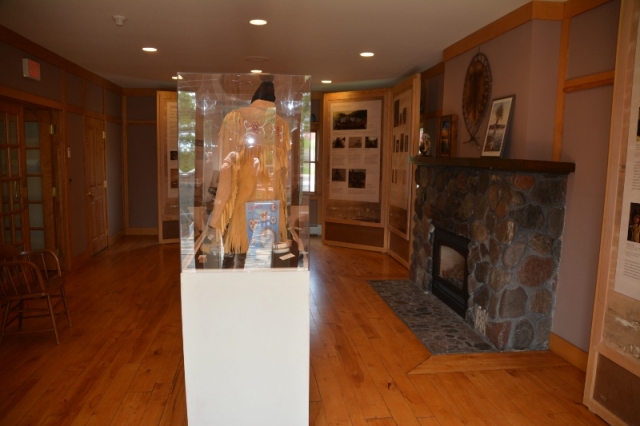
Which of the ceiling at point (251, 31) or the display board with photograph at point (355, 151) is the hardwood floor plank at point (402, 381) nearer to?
the ceiling at point (251, 31)

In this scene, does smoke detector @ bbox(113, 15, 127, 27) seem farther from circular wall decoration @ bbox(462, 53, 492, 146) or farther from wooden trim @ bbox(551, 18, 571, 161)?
wooden trim @ bbox(551, 18, 571, 161)

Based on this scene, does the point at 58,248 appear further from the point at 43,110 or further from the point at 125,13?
the point at 125,13

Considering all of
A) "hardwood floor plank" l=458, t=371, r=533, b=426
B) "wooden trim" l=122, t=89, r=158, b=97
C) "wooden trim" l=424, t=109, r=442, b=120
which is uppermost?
Result: "wooden trim" l=122, t=89, r=158, b=97

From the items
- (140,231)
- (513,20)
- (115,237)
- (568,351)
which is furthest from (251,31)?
(140,231)

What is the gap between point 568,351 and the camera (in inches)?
140

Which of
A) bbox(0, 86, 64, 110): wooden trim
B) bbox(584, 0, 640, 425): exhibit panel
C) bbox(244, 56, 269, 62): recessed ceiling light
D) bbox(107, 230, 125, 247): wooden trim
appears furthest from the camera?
bbox(107, 230, 125, 247): wooden trim

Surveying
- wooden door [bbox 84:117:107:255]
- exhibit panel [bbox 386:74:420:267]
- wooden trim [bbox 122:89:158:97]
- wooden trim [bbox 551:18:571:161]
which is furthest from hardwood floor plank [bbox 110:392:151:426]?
wooden trim [bbox 122:89:158:97]

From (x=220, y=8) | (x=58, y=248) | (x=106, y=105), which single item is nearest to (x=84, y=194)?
(x=58, y=248)

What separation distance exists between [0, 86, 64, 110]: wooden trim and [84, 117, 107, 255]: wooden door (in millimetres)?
1082

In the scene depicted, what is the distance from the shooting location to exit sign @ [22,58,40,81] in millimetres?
4828

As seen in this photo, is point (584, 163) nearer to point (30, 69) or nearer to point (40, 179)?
point (30, 69)

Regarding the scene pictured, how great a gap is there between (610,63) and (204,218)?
2664 millimetres

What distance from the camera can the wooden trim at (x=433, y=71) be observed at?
5.96 meters

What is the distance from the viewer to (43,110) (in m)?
5.68
